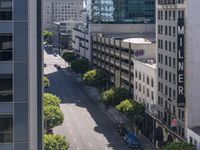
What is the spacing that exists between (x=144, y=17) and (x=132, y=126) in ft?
309

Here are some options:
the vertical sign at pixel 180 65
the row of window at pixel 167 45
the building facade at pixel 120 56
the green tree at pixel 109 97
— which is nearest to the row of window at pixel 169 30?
the row of window at pixel 167 45

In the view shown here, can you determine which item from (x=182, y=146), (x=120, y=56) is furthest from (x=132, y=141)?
(x=120, y=56)

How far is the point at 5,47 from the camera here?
2909 centimetres

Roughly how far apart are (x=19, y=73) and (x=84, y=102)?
113 meters

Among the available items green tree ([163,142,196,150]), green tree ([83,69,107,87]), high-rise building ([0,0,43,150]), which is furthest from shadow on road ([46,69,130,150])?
high-rise building ([0,0,43,150])

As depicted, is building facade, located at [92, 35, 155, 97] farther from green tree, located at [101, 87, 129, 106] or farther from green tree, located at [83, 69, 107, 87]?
green tree, located at [101, 87, 129, 106]

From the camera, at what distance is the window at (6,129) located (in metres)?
29.3

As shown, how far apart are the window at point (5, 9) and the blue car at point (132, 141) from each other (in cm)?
6700

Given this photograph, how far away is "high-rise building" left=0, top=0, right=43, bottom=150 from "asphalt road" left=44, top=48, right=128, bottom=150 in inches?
2561

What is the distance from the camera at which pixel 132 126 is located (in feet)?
361

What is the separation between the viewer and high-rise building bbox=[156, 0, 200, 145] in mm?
81562

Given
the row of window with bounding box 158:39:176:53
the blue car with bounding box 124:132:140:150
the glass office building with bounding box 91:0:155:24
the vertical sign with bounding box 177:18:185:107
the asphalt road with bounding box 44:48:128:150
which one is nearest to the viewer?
the vertical sign with bounding box 177:18:185:107

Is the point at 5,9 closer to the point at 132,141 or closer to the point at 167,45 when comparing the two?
the point at 167,45

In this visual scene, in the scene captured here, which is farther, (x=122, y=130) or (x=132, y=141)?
(x=122, y=130)
